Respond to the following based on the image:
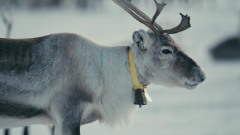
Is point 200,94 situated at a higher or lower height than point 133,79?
higher

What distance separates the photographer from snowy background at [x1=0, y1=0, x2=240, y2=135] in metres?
5.64

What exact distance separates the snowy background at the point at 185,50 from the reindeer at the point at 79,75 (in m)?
0.28

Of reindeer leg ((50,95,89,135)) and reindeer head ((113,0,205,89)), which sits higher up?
reindeer head ((113,0,205,89))

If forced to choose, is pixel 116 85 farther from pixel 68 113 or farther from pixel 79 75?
pixel 68 113

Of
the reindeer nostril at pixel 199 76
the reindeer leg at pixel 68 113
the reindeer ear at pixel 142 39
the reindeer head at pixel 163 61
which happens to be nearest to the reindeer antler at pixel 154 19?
the reindeer head at pixel 163 61

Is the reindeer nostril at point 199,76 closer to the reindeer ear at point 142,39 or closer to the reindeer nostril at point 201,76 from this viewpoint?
the reindeer nostril at point 201,76

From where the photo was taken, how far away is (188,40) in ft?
50.7

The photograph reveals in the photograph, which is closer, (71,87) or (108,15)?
(71,87)

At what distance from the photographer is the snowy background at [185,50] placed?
18.5 ft

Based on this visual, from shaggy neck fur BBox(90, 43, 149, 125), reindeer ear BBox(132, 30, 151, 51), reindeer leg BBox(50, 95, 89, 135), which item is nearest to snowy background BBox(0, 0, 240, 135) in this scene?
shaggy neck fur BBox(90, 43, 149, 125)

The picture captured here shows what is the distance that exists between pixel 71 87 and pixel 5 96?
551 mm

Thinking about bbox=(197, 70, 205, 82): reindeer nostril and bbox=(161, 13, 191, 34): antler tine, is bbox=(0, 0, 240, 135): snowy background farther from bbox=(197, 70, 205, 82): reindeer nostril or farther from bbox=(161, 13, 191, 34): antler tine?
bbox=(161, 13, 191, 34): antler tine

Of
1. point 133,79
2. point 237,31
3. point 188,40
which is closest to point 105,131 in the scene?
point 133,79

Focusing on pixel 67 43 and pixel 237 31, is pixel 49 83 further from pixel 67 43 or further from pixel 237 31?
pixel 237 31
